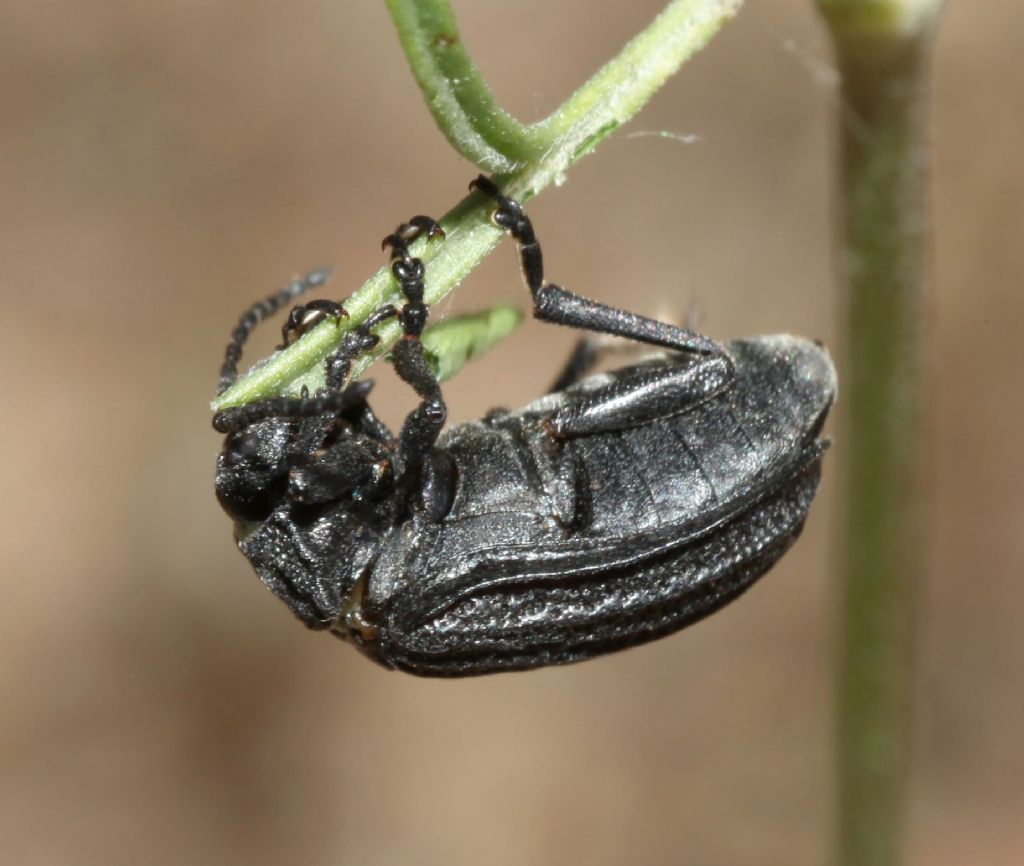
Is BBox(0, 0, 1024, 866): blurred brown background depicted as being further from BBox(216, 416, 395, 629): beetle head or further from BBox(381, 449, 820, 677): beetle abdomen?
BBox(216, 416, 395, 629): beetle head

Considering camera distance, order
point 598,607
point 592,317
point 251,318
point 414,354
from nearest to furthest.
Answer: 1. point 414,354
2. point 598,607
3. point 592,317
4. point 251,318

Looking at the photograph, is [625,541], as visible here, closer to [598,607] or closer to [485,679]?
[598,607]

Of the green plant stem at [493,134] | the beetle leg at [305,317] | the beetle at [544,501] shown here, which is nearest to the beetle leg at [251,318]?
the beetle at [544,501]

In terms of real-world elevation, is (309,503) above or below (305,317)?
below

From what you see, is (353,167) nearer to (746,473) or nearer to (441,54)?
(746,473)

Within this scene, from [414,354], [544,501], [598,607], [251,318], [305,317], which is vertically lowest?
[598,607]

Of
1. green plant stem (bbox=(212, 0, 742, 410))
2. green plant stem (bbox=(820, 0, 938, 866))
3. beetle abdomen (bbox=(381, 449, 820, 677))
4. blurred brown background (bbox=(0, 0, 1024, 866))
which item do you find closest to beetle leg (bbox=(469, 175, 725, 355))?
beetle abdomen (bbox=(381, 449, 820, 677))

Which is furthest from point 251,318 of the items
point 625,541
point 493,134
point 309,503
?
point 493,134
